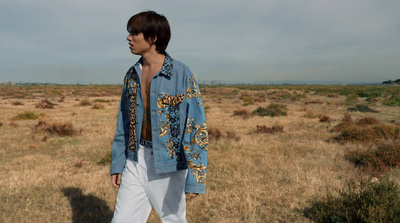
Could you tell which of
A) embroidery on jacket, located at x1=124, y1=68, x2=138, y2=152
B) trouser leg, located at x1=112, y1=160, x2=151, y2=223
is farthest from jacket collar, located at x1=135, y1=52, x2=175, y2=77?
trouser leg, located at x1=112, y1=160, x2=151, y2=223

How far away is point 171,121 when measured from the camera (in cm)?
186

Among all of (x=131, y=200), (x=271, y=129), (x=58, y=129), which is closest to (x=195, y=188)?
(x=131, y=200)

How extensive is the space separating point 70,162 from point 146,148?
5.08 metres

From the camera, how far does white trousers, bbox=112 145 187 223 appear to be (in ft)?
6.25

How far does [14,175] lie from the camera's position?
5.15 m

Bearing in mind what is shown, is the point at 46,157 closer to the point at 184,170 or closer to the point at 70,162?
the point at 70,162

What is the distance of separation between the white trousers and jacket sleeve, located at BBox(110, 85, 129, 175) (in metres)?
0.17

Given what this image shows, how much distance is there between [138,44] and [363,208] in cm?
323

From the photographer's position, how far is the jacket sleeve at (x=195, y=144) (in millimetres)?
1776

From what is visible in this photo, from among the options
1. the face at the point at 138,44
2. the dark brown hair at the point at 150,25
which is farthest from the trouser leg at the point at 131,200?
the dark brown hair at the point at 150,25

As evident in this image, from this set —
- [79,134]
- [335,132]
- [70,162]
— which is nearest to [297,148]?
[335,132]

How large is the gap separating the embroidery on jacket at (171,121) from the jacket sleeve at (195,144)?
3.3 inches

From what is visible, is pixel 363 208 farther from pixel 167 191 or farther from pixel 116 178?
pixel 116 178

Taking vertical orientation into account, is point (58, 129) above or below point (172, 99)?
below
